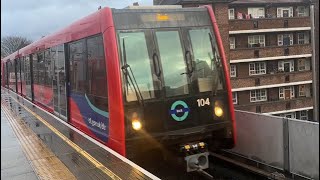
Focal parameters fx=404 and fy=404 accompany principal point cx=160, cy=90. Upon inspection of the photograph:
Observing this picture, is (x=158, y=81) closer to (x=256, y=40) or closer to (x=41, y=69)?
(x=41, y=69)

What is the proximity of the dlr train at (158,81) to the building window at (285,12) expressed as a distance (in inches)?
1557

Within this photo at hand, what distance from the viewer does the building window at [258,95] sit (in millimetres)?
42875

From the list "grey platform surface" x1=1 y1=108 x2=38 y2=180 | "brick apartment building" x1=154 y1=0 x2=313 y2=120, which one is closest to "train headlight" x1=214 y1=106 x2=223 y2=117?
"grey platform surface" x1=1 y1=108 x2=38 y2=180

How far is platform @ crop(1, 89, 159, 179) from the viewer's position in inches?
231

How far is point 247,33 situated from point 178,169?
116 ft

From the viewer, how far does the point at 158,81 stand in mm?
6922

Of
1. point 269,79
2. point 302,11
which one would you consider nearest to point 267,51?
point 269,79

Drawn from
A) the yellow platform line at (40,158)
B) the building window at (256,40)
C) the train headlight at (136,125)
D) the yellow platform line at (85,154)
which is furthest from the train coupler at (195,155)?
the building window at (256,40)

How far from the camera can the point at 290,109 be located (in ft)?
145

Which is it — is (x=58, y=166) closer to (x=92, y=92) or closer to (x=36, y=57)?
(x=92, y=92)

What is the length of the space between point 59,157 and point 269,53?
3864 cm

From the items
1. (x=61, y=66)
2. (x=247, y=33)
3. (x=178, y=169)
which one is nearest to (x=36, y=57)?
(x=61, y=66)

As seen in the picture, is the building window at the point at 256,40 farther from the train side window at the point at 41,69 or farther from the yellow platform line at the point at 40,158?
the yellow platform line at the point at 40,158

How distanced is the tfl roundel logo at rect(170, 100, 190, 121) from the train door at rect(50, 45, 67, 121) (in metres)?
4.06
